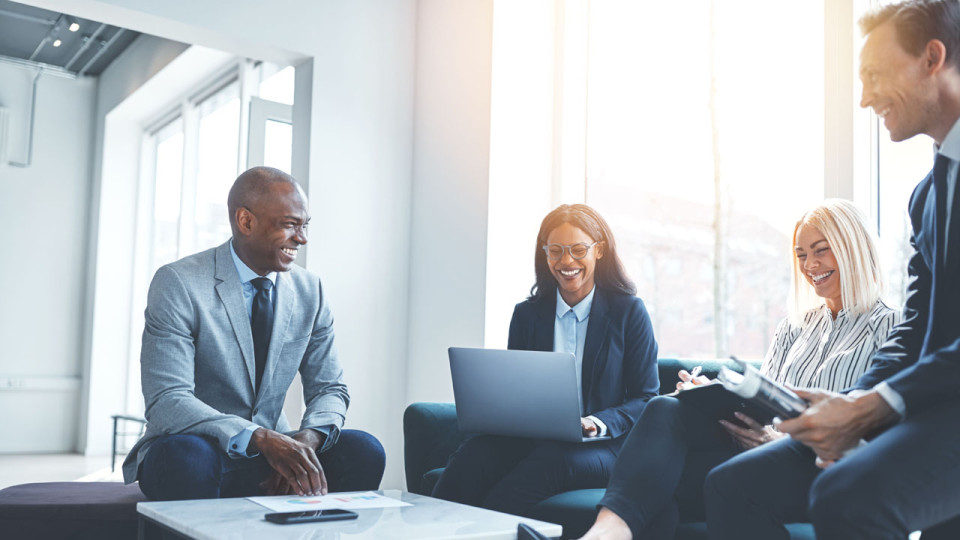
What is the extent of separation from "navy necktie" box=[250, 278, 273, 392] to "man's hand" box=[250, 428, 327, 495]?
301 millimetres

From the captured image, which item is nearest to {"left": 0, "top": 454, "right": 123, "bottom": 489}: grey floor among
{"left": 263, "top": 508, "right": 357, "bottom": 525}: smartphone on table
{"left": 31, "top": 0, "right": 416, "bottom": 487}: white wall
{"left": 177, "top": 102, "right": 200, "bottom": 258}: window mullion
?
{"left": 177, "top": 102, "right": 200, "bottom": 258}: window mullion

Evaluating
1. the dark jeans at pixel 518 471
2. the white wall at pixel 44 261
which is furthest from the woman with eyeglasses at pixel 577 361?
the white wall at pixel 44 261

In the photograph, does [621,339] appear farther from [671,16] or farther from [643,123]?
[671,16]

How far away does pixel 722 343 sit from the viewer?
11.7ft

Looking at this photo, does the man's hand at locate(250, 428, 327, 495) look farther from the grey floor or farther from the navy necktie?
the grey floor

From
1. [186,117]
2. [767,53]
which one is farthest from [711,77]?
[186,117]

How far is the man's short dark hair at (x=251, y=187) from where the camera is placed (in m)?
2.53

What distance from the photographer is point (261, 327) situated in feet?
8.21

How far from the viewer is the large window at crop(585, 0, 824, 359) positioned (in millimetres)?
3330

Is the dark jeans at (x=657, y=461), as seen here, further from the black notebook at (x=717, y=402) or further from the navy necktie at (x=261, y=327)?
the navy necktie at (x=261, y=327)

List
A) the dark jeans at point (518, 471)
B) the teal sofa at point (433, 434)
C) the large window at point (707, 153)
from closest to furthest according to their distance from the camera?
the dark jeans at point (518, 471) < the teal sofa at point (433, 434) < the large window at point (707, 153)

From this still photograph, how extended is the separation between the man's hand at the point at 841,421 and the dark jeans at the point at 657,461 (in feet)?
1.56

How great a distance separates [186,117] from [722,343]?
450cm

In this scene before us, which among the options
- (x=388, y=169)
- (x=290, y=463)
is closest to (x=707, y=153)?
(x=388, y=169)
